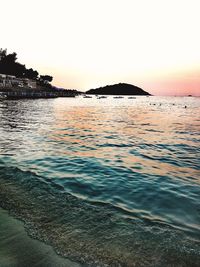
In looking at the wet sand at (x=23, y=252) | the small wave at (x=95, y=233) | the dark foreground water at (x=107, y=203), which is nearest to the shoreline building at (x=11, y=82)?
the dark foreground water at (x=107, y=203)

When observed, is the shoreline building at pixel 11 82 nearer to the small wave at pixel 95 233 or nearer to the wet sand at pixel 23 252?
the small wave at pixel 95 233

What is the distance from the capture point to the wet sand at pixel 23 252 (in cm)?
429

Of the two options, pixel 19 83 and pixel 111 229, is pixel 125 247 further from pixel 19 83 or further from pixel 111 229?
pixel 19 83

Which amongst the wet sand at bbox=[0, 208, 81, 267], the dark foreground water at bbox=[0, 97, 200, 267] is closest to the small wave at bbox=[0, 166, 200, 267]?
the dark foreground water at bbox=[0, 97, 200, 267]

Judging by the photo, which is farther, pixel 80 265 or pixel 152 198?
pixel 152 198

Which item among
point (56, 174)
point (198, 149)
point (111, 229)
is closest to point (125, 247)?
point (111, 229)

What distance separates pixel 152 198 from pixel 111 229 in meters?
2.90

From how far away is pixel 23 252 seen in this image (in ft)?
15.1

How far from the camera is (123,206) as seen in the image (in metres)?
7.41

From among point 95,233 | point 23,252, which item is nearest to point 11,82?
point 95,233

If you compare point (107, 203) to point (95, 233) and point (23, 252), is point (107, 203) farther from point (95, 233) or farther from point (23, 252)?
point (23, 252)

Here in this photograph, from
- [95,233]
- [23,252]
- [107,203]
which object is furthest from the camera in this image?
[107,203]

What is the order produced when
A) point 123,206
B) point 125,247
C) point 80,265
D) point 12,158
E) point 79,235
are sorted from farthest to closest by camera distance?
point 12,158 < point 123,206 < point 79,235 < point 125,247 < point 80,265

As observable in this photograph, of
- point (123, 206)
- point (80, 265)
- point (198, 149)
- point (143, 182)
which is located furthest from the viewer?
point (198, 149)
